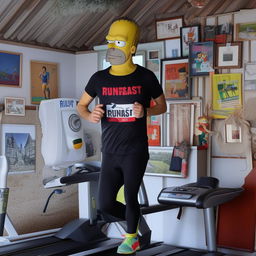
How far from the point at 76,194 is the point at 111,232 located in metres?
0.85

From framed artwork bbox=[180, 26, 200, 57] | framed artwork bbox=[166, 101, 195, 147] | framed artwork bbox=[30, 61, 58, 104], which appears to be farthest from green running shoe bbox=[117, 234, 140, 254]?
framed artwork bbox=[30, 61, 58, 104]

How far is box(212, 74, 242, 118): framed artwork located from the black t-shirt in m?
1.88

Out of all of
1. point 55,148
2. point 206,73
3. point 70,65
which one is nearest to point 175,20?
point 206,73

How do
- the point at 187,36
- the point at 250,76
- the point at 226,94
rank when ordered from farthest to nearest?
the point at 187,36 → the point at 226,94 → the point at 250,76

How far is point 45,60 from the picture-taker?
19.1ft

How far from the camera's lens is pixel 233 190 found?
4539mm

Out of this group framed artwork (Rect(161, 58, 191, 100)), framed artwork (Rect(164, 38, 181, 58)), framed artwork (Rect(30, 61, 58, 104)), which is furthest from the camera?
framed artwork (Rect(30, 61, 58, 104))

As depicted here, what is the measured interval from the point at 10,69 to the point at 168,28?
5.94 feet

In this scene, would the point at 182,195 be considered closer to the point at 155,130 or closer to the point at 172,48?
the point at 155,130

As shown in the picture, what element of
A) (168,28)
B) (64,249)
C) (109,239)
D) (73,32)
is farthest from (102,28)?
(64,249)

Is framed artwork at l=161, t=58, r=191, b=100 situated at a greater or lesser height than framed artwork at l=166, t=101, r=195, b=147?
greater

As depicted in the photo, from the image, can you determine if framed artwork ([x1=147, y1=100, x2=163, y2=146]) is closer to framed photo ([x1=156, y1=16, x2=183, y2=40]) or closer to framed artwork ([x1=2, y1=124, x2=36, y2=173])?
framed photo ([x1=156, y1=16, x2=183, y2=40])

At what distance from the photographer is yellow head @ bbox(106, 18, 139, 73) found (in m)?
3.24

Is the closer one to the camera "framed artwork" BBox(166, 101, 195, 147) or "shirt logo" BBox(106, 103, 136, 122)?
"shirt logo" BBox(106, 103, 136, 122)
